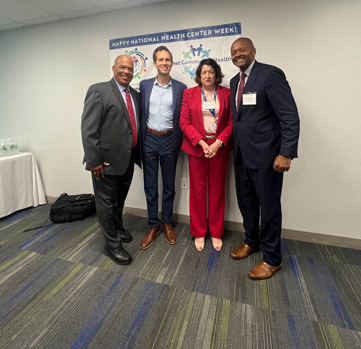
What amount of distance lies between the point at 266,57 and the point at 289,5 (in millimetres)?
413

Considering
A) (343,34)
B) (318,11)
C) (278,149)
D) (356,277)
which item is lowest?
(356,277)

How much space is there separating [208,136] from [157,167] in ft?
1.84

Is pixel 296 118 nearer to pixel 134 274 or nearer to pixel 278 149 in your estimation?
pixel 278 149

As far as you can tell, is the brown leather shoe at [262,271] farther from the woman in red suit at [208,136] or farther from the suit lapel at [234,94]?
the suit lapel at [234,94]

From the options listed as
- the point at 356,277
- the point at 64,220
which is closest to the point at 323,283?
the point at 356,277

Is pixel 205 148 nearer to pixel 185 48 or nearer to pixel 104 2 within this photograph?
pixel 185 48

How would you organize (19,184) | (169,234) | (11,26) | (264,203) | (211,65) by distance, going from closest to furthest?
(264,203) < (211,65) < (169,234) < (11,26) < (19,184)

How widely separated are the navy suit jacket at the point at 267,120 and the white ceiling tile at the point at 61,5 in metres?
1.75

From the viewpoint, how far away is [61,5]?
216cm

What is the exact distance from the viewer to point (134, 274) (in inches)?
65.7

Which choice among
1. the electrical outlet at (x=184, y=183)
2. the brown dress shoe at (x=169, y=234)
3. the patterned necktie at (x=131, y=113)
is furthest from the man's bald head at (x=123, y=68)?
the brown dress shoe at (x=169, y=234)

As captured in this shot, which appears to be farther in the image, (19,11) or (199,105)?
(19,11)

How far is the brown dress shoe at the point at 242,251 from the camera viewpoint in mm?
1837

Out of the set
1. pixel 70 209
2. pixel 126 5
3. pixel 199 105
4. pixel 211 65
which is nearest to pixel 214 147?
pixel 199 105
